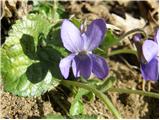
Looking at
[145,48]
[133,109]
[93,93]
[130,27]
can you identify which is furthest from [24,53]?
[130,27]

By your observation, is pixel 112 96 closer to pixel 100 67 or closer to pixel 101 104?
pixel 101 104

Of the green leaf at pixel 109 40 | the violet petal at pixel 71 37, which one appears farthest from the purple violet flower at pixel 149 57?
the violet petal at pixel 71 37

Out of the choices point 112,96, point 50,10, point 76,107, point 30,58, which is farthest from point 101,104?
point 50,10

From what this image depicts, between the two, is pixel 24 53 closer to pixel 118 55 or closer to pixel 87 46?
pixel 87 46

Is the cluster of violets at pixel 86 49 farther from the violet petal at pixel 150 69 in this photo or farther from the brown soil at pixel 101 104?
the brown soil at pixel 101 104

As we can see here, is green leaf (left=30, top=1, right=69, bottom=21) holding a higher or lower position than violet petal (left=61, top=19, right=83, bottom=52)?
higher

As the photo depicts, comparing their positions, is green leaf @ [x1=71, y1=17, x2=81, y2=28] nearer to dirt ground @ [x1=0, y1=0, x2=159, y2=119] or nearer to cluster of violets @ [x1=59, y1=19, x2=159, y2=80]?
cluster of violets @ [x1=59, y1=19, x2=159, y2=80]

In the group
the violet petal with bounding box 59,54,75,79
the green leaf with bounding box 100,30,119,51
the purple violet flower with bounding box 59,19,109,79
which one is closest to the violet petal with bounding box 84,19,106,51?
the purple violet flower with bounding box 59,19,109,79
